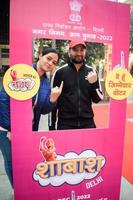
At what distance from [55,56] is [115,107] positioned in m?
0.58

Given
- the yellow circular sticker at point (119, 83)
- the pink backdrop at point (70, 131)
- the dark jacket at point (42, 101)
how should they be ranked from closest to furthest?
1. the pink backdrop at point (70, 131)
2. the dark jacket at point (42, 101)
3. the yellow circular sticker at point (119, 83)

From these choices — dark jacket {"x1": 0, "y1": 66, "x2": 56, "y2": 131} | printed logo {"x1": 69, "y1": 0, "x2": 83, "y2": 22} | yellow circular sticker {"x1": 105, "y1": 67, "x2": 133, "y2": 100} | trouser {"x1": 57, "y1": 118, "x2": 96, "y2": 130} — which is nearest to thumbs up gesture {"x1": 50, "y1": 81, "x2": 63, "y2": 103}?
dark jacket {"x1": 0, "y1": 66, "x2": 56, "y2": 131}

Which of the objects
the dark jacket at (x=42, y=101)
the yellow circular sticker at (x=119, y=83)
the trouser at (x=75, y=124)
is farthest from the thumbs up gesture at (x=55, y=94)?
the yellow circular sticker at (x=119, y=83)

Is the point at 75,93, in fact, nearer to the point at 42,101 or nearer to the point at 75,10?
the point at 42,101

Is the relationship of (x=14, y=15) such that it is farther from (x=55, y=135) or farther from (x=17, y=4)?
(x=55, y=135)

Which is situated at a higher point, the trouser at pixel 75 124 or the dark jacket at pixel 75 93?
the dark jacket at pixel 75 93

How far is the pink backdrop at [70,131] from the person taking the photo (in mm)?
1983

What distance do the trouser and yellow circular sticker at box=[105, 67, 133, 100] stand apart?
25 cm

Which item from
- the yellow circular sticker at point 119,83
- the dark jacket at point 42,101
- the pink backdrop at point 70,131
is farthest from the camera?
the yellow circular sticker at point 119,83

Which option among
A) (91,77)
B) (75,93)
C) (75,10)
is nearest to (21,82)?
(75,93)

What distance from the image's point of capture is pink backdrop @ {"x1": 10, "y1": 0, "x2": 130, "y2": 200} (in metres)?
1.98

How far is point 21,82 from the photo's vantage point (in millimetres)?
2029

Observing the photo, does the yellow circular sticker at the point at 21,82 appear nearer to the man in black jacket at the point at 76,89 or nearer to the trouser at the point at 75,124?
the man in black jacket at the point at 76,89

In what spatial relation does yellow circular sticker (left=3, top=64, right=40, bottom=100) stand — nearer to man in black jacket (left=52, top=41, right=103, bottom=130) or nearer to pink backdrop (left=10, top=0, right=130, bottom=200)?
pink backdrop (left=10, top=0, right=130, bottom=200)
